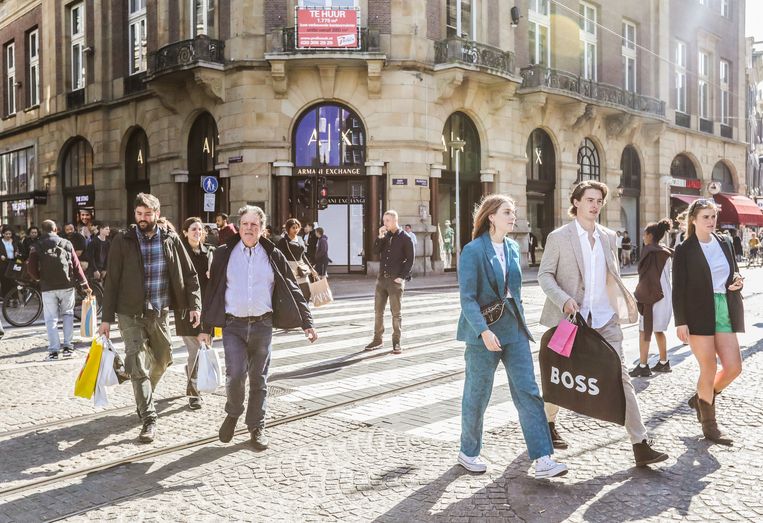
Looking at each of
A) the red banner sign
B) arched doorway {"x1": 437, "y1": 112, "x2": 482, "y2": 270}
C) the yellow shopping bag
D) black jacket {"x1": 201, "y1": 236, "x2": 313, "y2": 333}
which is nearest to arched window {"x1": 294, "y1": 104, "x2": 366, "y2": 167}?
the red banner sign

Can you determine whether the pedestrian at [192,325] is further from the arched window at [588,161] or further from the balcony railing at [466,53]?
the arched window at [588,161]

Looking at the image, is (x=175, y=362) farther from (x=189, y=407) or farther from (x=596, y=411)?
(x=596, y=411)

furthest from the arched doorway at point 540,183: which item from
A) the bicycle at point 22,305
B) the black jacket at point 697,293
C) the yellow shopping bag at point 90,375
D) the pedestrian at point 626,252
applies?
the yellow shopping bag at point 90,375

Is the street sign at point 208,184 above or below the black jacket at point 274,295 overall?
above

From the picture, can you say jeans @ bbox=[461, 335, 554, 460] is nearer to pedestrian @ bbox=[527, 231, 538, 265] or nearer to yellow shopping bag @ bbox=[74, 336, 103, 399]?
yellow shopping bag @ bbox=[74, 336, 103, 399]

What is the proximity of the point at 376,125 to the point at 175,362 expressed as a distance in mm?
15421

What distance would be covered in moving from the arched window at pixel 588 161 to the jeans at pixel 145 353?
25.9 m

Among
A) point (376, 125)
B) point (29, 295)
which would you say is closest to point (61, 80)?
point (376, 125)

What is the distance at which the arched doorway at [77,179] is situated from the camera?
29750 millimetres

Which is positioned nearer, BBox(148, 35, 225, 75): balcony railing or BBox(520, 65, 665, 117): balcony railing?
BBox(148, 35, 225, 75): balcony railing

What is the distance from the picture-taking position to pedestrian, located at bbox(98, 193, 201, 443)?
563 centimetres

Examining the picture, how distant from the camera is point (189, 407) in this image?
6.59 metres

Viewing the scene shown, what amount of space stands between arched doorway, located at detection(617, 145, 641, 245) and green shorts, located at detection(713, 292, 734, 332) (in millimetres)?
27681

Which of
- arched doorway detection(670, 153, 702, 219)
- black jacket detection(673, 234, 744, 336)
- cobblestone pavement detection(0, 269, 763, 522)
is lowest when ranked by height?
cobblestone pavement detection(0, 269, 763, 522)
